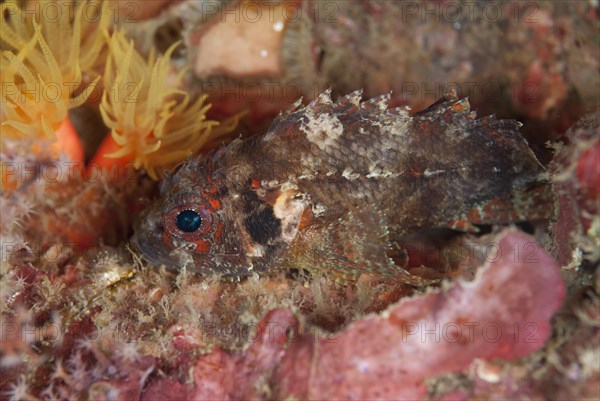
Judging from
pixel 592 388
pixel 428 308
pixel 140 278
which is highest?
pixel 428 308

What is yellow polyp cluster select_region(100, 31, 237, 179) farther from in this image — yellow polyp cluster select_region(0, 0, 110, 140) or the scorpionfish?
the scorpionfish

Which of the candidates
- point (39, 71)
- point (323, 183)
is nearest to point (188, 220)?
point (323, 183)

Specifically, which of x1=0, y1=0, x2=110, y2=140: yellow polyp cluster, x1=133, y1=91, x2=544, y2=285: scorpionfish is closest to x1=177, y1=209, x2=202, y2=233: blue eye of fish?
x1=133, y1=91, x2=544, y2=285: scorpionfish

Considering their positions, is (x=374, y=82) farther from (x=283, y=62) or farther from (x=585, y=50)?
(x=585, y=50)

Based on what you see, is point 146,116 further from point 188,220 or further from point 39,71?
point 188,220

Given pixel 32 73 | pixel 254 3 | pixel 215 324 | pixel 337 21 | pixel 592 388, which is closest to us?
pixel 592 388

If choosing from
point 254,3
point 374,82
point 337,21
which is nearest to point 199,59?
point 254,3
